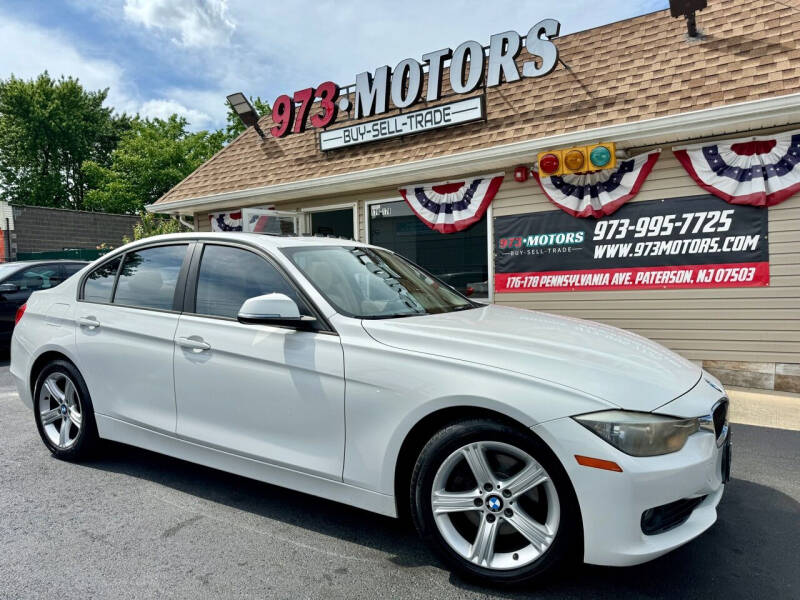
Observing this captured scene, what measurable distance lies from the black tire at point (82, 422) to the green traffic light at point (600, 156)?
5827 mm

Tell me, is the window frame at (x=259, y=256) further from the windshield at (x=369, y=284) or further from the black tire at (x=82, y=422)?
the black tire at (x=82, y=422)

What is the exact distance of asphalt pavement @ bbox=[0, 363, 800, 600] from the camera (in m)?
2.40

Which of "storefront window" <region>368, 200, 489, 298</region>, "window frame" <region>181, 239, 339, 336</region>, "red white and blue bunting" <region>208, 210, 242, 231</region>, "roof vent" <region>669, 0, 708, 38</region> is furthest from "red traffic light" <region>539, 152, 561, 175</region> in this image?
"red white and blue bunting" <region>208, 210, 242, 231</region>

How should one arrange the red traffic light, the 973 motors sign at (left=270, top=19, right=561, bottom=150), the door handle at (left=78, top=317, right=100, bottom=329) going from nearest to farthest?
1. the door handle at (left=78, top=317, right=100, bottom=329)
2. the red traffic light
3. the 973 motors sign at (left=270, top=19, right=561, bottom=150)

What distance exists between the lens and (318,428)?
2734 mm

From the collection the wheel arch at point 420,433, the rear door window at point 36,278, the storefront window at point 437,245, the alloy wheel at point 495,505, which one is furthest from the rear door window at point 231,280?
the rear door window at point 36,278

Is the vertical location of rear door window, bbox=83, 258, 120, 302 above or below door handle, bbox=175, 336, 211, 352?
above

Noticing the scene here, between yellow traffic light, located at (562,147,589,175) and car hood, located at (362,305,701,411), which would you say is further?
yellow traffic light, located at (562,147,589,175)

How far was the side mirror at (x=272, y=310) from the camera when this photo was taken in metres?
2.74

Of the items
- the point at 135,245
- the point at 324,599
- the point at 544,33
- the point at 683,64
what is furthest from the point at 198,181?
the point at 324,599

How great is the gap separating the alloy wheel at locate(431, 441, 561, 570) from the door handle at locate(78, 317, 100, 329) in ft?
8.48

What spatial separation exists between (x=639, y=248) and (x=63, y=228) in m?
27.0

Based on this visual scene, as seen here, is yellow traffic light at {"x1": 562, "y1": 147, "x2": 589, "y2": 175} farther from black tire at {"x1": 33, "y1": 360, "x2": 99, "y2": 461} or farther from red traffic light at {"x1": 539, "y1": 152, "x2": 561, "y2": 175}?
black tire at {"x1": 33, "y1": 360, "x2": 99, "y2": 461}

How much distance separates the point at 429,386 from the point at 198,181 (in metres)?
10.2
